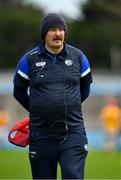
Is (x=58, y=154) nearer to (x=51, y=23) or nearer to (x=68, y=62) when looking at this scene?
(x=68, y=62)

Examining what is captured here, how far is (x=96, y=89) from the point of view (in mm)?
39344

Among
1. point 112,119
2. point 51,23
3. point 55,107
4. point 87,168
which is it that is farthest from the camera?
point 112,119

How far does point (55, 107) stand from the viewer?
871 centimetres

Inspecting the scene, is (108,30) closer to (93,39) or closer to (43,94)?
(93,39)

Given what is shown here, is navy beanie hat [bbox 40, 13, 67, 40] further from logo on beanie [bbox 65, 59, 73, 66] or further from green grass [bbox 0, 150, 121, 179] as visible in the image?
green grass [bbox 0, 150, 121, 179]

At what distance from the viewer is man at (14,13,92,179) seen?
8727 millimetres

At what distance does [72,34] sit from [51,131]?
222 ft

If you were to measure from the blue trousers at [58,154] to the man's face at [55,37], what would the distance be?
88 cm

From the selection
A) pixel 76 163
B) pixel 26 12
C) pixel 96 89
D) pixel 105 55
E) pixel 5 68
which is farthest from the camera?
pixel 26 12

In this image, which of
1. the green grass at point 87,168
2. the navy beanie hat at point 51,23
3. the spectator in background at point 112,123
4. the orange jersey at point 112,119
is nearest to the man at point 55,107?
the navy beanie hat at point 51,23

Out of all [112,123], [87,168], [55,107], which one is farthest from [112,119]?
[55,107]

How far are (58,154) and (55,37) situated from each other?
45.5 inches

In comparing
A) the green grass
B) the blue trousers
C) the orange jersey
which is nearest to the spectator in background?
the orange jersey

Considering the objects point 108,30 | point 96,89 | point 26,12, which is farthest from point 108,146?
point 26,12
